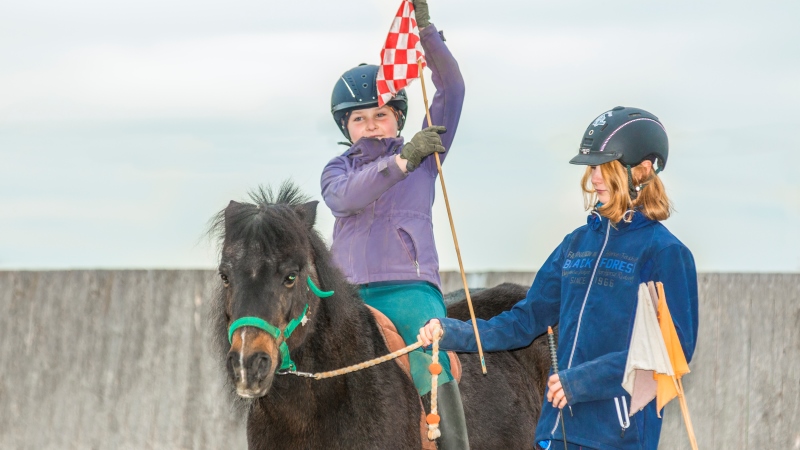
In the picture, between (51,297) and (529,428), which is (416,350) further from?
(51,297)

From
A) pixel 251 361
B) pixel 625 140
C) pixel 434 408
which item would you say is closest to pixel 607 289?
pixel 625 140

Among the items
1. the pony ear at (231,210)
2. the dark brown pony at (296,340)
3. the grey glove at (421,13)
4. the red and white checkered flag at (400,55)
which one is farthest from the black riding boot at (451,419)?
the grey glove at (421,13)

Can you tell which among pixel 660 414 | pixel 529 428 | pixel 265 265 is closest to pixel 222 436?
pixel 529 428

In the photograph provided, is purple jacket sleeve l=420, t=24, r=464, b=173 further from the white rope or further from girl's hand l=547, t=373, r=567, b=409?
girl's hand l=547, t=373, r=567, b=409

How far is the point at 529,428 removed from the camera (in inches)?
264

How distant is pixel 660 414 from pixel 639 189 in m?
1.02

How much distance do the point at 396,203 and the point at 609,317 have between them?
171cm

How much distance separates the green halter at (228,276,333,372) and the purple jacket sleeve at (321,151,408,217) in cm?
61

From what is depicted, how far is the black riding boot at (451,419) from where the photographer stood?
18.2 feet

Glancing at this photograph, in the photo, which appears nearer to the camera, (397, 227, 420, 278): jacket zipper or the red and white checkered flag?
(397, 227, 420, 278): jacket zipper

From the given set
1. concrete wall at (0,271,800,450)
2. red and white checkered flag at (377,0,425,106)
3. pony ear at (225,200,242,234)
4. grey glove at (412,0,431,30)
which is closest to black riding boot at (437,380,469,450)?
pony ear at (225,200,242,234)

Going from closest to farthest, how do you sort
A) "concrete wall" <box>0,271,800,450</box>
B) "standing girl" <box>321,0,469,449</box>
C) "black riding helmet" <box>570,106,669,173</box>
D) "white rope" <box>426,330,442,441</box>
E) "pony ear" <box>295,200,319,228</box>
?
1. "black riding helmet" <box>570,106,669,173</box>
2. "white rope" <box>426,330,442,441</box>
3. "pony ear" <box>295,200,319,228</box>
4. "standing girl" <box>321,0,469,449</box>
5. "concrete wall" <box>0,271,800,450</box>

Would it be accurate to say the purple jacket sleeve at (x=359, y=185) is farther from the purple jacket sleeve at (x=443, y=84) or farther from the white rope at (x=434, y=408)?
the white rope at (x=434, y=408)

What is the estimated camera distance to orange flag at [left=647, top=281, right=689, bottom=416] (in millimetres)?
4270
